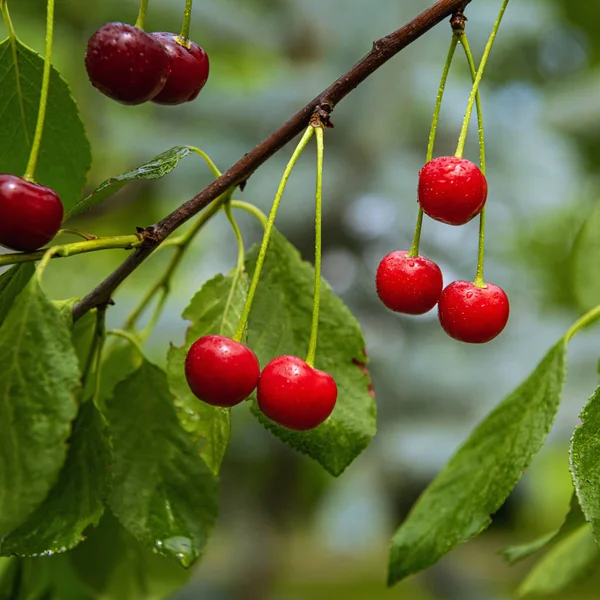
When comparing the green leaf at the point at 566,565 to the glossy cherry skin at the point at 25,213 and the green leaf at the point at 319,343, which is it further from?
the glossy cherry skin at the point at 25,213

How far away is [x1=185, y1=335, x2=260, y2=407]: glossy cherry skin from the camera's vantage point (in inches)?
16.0

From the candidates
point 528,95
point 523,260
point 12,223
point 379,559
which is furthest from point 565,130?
point 12,223

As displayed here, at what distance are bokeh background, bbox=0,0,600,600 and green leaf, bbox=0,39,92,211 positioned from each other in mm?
1121

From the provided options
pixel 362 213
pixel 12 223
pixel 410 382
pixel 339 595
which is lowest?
pixel 339 595

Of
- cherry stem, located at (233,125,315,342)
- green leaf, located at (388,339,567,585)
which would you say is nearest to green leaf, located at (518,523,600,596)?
green leaf, located at (388,339,567,585)

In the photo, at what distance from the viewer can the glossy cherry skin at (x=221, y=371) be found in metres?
0.41

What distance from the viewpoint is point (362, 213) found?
171 centimetres

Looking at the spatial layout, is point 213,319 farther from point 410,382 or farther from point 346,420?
point 410,382

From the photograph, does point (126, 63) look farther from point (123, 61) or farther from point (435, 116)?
point (435, 116)

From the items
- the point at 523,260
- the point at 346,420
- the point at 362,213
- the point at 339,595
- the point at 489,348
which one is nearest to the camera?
the point at 346,420

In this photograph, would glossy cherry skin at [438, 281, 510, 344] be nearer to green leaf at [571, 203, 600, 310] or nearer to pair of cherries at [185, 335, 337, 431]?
pair of cherries at [185, 335, 337, 431]

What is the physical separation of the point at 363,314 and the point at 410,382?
0.59ft

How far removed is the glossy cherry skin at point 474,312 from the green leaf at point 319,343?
0.29 ft

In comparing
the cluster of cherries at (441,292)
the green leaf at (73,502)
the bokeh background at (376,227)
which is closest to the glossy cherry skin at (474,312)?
the cluster of cherries at (441,292)
